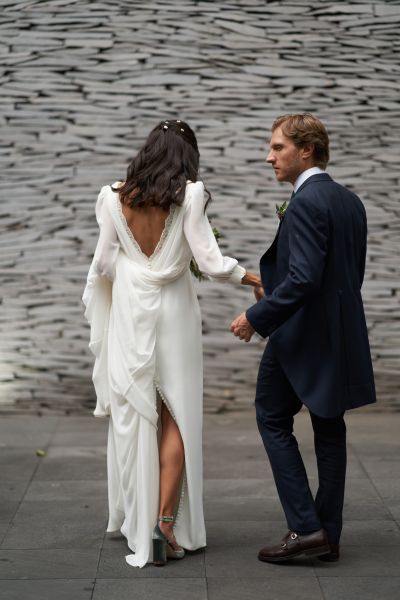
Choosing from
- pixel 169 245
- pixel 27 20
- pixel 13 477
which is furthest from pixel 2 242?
pixel 169 245

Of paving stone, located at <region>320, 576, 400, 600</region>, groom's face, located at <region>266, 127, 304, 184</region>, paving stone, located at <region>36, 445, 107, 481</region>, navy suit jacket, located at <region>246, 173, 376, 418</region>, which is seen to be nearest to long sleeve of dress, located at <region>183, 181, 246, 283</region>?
navy suit jacket, located at <region>246, 173, 376, 418</region>

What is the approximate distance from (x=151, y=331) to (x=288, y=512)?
→ 981 mm

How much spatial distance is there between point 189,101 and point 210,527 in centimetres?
364

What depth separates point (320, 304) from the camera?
4.38m

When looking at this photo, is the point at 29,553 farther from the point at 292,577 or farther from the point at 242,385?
the point at 242,385

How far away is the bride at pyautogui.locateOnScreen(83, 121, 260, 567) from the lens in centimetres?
456

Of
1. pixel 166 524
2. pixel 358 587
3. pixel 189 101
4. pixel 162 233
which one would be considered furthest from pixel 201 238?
pixel 189 101

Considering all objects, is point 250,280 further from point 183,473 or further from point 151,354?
point 183,473

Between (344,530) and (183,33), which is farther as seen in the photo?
(183,33)

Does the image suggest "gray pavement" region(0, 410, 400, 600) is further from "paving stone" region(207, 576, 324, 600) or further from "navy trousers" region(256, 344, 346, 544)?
"navy trousers" region(256, 344, 346, 544)

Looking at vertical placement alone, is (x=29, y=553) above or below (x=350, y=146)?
below

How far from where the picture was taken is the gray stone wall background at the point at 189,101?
303 inches

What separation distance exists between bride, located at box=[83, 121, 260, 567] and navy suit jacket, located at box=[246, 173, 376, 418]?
0.36 m

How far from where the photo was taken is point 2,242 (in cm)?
779
